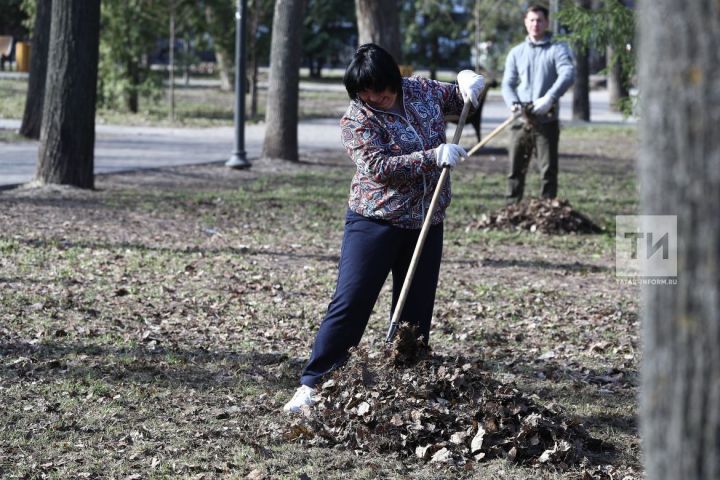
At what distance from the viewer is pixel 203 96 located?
3503 cm

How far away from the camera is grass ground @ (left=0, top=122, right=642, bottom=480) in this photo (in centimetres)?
489

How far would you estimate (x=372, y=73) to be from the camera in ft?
15.9

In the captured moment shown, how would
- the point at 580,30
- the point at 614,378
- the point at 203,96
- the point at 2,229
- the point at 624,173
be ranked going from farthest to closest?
the point at 203,96 → the point at 624,173 → the point at 580,30 → the point at 2,229 → the point at 614,378

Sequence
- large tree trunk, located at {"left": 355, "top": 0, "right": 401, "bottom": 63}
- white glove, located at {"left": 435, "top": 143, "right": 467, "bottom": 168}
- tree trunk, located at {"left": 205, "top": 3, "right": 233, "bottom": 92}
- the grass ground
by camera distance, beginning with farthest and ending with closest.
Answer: tree trunk, located at {"left": 205, "top": 3, "right": 233, "bottom": 92}, large tree trunk, located at {"left": 355, "top": 0, "right": 401, "bottom": 63}, the grass ground, white glove, located at {"left": 435, "top": 143, "right": 467, "bottom": 168}

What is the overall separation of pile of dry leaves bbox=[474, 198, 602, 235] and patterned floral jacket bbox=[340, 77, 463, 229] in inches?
242

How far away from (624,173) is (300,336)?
37.7 feet

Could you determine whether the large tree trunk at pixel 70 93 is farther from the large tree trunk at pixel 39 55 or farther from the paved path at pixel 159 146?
the large tree trunk at pixel 39 55

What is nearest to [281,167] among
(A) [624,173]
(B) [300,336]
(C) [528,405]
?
(A) [624,173]

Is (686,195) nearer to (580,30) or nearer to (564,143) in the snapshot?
(580,30)

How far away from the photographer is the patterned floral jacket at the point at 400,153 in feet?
16.2

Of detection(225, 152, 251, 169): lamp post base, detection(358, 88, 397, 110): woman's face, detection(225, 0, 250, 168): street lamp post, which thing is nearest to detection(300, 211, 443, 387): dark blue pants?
detection(358, 88, 397, 110): woman's face

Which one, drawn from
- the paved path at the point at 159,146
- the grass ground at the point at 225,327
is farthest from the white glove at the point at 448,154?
the paved path at the point at 159,146

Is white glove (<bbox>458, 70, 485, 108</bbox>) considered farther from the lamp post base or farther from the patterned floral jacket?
the lamp post base

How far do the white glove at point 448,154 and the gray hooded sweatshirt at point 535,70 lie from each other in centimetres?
583
